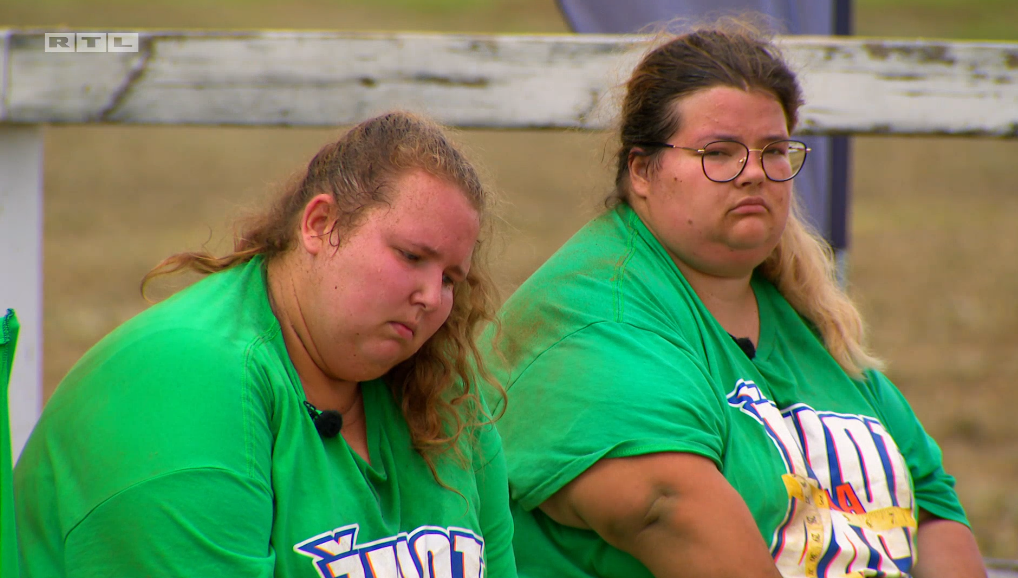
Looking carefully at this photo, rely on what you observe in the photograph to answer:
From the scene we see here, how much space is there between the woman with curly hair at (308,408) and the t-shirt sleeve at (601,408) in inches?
5.8

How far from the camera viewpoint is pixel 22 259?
240 centimetres

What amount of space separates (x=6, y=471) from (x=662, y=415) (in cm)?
115

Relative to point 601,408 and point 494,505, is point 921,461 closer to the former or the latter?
point 601,408

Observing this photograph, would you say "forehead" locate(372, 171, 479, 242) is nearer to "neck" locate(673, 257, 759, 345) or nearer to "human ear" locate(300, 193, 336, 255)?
"human ear" locate(300, 193, 336, 255)

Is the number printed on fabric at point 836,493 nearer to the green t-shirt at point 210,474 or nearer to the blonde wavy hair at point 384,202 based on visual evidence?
the blonde wavy hair at point 384,202

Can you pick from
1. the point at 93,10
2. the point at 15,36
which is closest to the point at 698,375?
the point at 15,36

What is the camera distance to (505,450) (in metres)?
2.17

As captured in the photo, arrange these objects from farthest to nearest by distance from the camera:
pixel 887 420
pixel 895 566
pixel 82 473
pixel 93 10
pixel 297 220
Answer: pixel 93 10
pixel 887 420
pixel 895 566
pixel 297 220
pixel 82 473

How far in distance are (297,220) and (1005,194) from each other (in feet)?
45.7

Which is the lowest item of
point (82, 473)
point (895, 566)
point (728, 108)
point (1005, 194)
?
point (895, 566)

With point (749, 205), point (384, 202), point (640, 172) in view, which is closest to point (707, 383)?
point (749, 205)

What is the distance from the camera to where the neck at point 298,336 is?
5.78 ft

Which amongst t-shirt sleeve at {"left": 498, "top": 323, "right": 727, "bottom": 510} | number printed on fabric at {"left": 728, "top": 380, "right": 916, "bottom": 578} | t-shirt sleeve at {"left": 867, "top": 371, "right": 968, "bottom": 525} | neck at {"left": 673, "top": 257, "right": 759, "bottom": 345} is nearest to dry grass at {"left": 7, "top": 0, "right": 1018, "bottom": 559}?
t-shirt sleeve at {"left": 498, "top": 323, "right": 727, "bottom": 510}

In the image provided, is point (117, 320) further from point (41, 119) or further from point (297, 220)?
point (297, 220)
